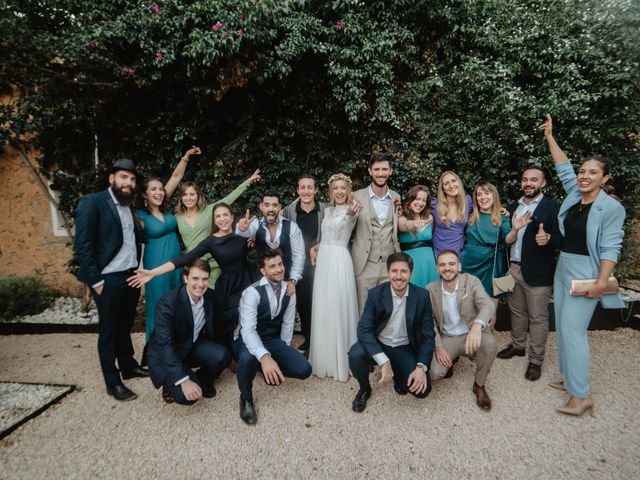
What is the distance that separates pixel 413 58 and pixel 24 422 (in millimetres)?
7071

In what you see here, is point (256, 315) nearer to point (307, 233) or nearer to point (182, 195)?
point (307, 233)

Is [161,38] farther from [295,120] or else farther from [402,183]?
[402,183]

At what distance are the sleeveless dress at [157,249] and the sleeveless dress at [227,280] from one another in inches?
18.6

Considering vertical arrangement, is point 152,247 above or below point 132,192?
below

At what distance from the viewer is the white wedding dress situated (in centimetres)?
361

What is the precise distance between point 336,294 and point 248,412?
4.44 feet

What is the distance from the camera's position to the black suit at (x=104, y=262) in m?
3.15

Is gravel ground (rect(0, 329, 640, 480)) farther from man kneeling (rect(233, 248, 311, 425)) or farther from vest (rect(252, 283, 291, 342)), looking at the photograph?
vest (rect(252, 283, 291, 342))

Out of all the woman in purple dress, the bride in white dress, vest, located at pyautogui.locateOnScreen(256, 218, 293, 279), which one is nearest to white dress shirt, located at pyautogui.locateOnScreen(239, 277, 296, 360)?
the bride in white dress

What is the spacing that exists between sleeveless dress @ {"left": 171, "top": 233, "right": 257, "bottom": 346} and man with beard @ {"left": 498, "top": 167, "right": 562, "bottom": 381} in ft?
9.82

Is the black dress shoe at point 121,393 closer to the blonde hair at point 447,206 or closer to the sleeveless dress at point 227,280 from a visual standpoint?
the sleeveless dress at point 227,280

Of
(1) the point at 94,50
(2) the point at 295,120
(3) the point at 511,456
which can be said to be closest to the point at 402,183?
(2) the point at 295,120

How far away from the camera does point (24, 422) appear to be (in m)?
3.02

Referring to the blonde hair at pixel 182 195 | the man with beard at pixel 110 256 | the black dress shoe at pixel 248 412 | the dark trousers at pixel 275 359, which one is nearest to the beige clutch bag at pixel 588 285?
the dark trousers at pixel 275 359
